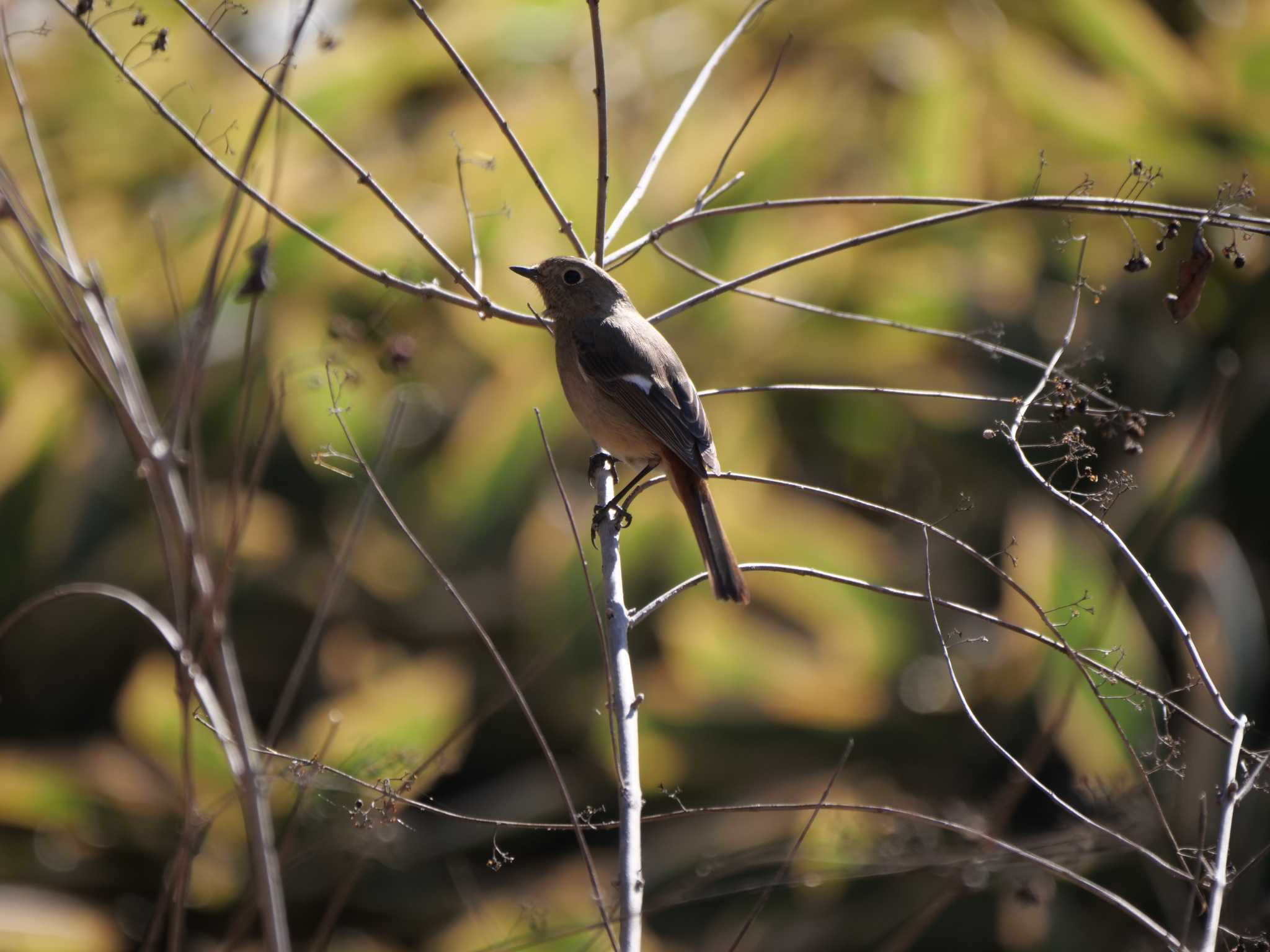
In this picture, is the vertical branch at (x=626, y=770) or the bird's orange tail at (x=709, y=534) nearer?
the vertical branch at (x=626, y=770)

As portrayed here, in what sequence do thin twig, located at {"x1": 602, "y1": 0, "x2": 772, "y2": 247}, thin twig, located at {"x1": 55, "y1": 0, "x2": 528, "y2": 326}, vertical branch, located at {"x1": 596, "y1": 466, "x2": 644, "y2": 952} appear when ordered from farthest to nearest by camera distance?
thin twig, located at {"x1": 602, "y1": 0, "x2": 772, "y2": 247}
thin twig, located at {"x1": 55, "y1": 0, "x2": 528, "y2": 326}
vertical branch, located at {"x1": 596, "y1": 466, "x2": 644, "y2": 952}

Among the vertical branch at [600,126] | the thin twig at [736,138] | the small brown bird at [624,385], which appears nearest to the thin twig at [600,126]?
the vertical branch at [600,126]

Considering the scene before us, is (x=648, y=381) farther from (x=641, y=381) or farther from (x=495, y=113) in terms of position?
(x=495, y=113)

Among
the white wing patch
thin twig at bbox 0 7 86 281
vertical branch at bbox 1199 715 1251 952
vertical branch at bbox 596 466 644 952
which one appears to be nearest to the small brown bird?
the white wing patch

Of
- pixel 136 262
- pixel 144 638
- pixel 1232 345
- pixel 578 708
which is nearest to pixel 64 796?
pixel 144 638

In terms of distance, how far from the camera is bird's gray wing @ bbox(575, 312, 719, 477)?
3.34 m

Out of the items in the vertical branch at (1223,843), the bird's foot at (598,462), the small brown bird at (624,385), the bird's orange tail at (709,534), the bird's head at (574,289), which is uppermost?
the bird's head at (574,289)

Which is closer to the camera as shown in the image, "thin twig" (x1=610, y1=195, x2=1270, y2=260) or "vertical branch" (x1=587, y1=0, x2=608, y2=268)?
"thin twig" (x1=610, y1=195, x2=1270, y2=260)

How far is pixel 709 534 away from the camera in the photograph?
9.91 feet

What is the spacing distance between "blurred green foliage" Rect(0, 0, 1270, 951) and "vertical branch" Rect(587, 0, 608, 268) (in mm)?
2173

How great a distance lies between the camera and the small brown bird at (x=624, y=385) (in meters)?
3.30

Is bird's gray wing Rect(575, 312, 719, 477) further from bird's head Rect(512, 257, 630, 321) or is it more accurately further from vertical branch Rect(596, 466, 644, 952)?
vertical branch Rect(596, 466, 644, 952)

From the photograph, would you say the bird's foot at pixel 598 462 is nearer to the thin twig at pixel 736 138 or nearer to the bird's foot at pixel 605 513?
the bird's foot at pixel 605 513

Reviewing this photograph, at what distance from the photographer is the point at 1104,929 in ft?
17.0
